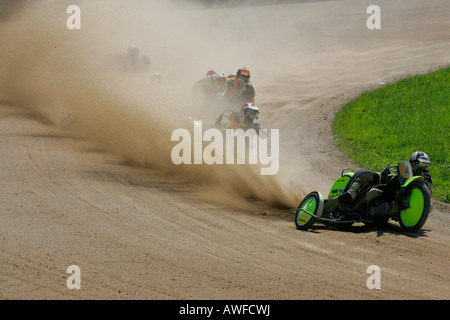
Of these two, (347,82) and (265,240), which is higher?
(347,82)

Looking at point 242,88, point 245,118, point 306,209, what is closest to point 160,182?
point 306,209

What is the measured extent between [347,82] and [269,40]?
1364 cm

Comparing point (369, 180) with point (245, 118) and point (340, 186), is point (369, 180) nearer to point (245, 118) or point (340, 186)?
point (340, 186)

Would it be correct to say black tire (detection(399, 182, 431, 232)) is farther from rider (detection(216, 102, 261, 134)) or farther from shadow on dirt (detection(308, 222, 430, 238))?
rider (detection(216, 102, 261, 134))

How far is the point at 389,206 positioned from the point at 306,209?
5.51 feet

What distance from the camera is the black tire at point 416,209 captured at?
1145 centimetres

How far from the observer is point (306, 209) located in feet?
40.9

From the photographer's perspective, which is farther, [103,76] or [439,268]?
[103,76]

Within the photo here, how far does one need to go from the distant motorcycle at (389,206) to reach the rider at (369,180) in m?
0.12

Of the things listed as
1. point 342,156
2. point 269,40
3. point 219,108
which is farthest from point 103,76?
point 269,40

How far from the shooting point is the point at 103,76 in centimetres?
2328

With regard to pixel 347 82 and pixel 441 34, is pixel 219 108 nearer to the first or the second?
pixel 347 82
